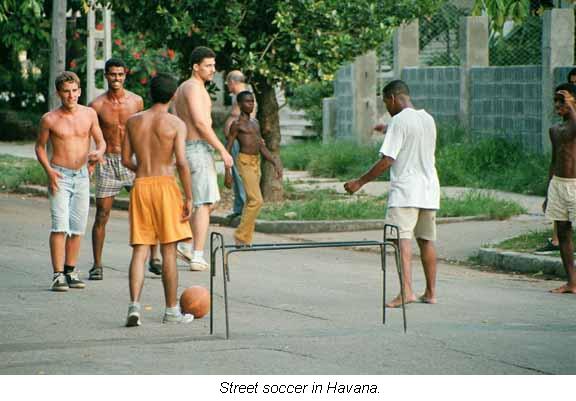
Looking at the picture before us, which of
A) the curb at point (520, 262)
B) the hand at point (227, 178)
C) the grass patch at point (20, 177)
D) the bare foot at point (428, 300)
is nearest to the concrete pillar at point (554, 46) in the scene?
the curb at point (520, 262)

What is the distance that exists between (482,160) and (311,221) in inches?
230

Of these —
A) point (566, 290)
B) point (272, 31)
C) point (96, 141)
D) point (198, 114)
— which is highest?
point (272, 31)

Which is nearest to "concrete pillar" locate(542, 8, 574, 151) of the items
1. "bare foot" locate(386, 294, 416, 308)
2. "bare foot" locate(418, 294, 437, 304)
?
"bare foot" locate(418, 294, 437, 304)

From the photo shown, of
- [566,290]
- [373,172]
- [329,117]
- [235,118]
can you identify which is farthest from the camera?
[329,117]

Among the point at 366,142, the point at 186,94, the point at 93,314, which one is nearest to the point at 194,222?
the point at 186,94

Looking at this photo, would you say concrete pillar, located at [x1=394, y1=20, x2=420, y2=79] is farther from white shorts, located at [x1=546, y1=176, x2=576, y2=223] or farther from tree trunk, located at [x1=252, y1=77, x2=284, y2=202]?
white shorts, located at [x1=546, y1=176, x2=576, y2=223]

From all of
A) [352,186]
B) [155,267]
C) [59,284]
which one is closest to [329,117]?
[155,267]

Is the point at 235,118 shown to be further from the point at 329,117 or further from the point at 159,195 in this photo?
the point at 329,117

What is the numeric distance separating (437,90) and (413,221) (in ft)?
47.5

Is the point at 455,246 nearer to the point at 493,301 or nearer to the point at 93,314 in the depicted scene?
the point at 493,301

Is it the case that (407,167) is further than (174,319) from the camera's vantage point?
Yes

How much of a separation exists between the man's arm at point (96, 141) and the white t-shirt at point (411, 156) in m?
2.63

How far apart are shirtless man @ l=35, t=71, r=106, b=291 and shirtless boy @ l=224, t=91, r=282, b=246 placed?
2.85 meters

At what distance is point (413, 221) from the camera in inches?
407
